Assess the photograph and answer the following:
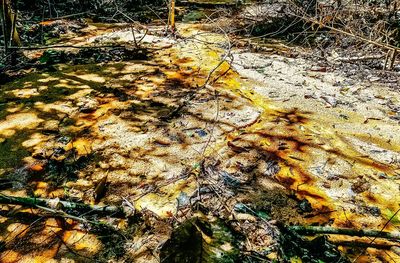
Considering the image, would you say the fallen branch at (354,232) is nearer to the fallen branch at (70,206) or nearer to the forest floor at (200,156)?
the forest floor at (200,156)

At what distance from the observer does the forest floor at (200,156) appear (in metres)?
1.73

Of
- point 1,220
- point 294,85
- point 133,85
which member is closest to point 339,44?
point 294,85

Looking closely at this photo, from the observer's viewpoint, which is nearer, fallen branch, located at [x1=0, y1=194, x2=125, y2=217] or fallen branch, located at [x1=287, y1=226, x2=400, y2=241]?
fallen branch, located at [x1=287, y1=226, x2=400, y2=241]

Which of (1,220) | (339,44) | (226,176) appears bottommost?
(1,220)

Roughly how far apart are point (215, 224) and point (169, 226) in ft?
0.86

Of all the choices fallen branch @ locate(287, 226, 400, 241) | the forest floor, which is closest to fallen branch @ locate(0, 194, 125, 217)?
the forest floor

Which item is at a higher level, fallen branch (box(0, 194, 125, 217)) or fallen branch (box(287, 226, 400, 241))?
fallen branch (box(287, 226, 400, 241))

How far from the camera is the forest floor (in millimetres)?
1733

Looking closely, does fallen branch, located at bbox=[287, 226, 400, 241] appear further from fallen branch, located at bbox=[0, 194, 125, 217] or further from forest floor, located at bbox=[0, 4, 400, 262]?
fallen branch, located at bbox=[0, 194, 125, 217]

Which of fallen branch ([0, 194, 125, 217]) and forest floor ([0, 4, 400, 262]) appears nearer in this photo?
forest floor ([0, 4, 400, 262])

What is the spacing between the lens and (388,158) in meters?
2.50

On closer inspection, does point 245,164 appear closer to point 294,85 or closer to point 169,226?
point 169,226

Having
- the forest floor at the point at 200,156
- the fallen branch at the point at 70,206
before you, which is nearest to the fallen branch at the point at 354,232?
the forest floor at the point at 200,156

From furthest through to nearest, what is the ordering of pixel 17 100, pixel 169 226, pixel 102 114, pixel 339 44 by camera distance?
pixel 339 44 < pixel 17 100 < pixel 102 114 < pixel 169 226
